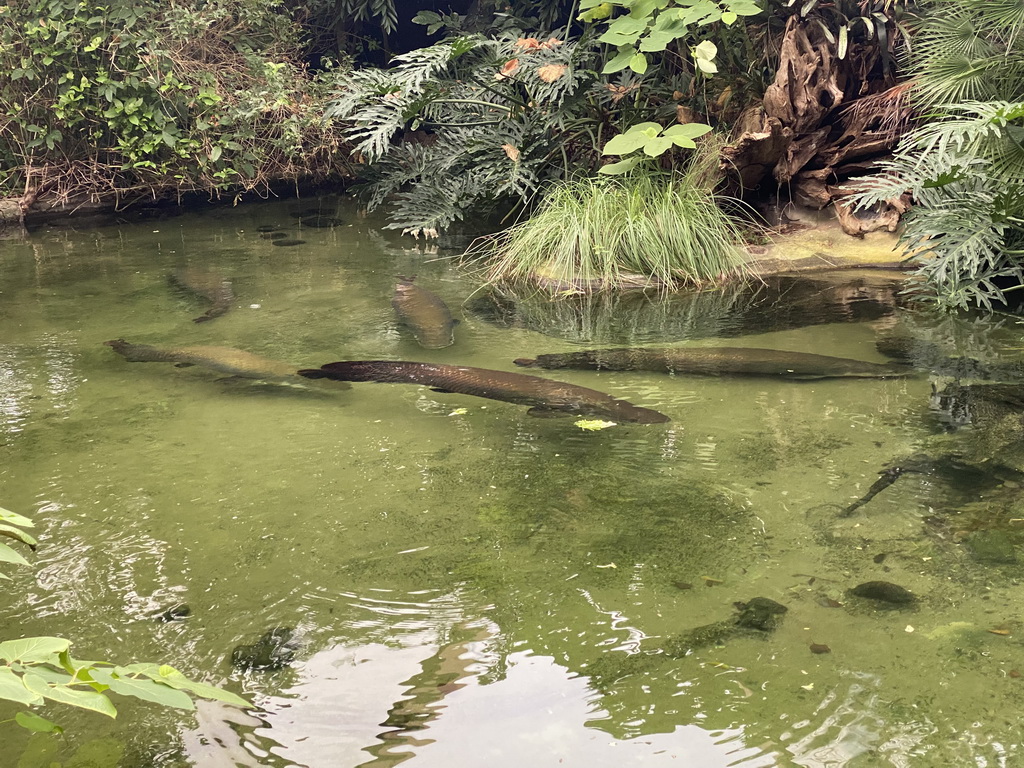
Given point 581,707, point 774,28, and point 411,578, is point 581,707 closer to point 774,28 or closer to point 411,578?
point 411,578

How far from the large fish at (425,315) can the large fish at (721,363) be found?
0.68 meters

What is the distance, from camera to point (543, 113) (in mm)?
7668

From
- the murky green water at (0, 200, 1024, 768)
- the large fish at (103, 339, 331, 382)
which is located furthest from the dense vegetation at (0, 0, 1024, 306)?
the large fish at (103, 339, 331, 382)

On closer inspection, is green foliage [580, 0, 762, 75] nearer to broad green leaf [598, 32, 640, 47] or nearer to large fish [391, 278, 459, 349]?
broad green leaf [598, 32, 640, 47]

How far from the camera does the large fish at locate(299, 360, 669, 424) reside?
419cm

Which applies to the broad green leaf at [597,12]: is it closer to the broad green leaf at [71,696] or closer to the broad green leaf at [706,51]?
the broad green leaf at [706,51]

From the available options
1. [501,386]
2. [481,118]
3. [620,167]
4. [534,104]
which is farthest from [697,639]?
[481,118]

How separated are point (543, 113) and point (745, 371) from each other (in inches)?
152

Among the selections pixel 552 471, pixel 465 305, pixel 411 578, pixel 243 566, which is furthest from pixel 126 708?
pixel 465 305

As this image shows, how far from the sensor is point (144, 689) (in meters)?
1.29

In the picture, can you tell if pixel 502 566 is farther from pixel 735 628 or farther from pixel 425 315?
pixel 425 315

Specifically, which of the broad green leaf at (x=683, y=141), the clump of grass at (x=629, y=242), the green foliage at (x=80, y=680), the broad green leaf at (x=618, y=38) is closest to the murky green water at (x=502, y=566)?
the green foliage at (x=80, y=680)

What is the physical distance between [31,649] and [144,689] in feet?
0.62

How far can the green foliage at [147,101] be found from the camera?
→ 880cm
